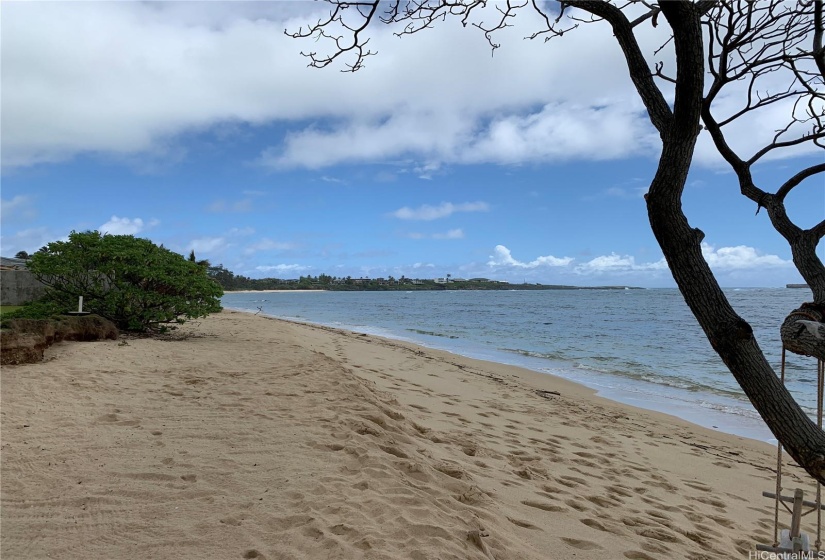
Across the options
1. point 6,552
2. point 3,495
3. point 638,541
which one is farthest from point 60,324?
point 638,541

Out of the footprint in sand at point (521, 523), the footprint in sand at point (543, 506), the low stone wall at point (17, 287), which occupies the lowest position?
the footprint in sand at point (543, 506)

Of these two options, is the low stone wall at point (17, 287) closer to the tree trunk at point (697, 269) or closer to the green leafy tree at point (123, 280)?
the green leafy tree at point (123, 280)

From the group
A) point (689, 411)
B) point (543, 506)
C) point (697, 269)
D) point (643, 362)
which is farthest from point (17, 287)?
point (643, 362)

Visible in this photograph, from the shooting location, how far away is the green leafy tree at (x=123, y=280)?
902cm

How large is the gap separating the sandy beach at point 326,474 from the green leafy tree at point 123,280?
2.43 metres

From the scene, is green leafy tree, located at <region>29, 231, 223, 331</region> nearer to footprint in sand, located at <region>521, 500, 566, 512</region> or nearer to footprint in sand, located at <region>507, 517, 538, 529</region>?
footprint in sand, located at <region>521, 500, 566, 512</region>

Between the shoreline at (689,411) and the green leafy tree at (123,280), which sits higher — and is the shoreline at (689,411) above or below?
below

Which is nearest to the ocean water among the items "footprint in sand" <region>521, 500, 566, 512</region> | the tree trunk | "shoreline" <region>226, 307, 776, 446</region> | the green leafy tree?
"shoreline" <region>226, 307, 776, 446</region>

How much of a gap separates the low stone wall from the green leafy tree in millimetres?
5190

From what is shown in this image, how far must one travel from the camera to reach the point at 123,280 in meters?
9.43

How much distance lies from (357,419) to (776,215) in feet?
12.2

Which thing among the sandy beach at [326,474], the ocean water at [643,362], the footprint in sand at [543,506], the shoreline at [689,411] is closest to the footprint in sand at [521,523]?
the sandy beach at [326,474]

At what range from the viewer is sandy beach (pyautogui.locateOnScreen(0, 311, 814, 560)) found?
2662 millimetres

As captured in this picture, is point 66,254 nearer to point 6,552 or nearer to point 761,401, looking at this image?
point 6,552
